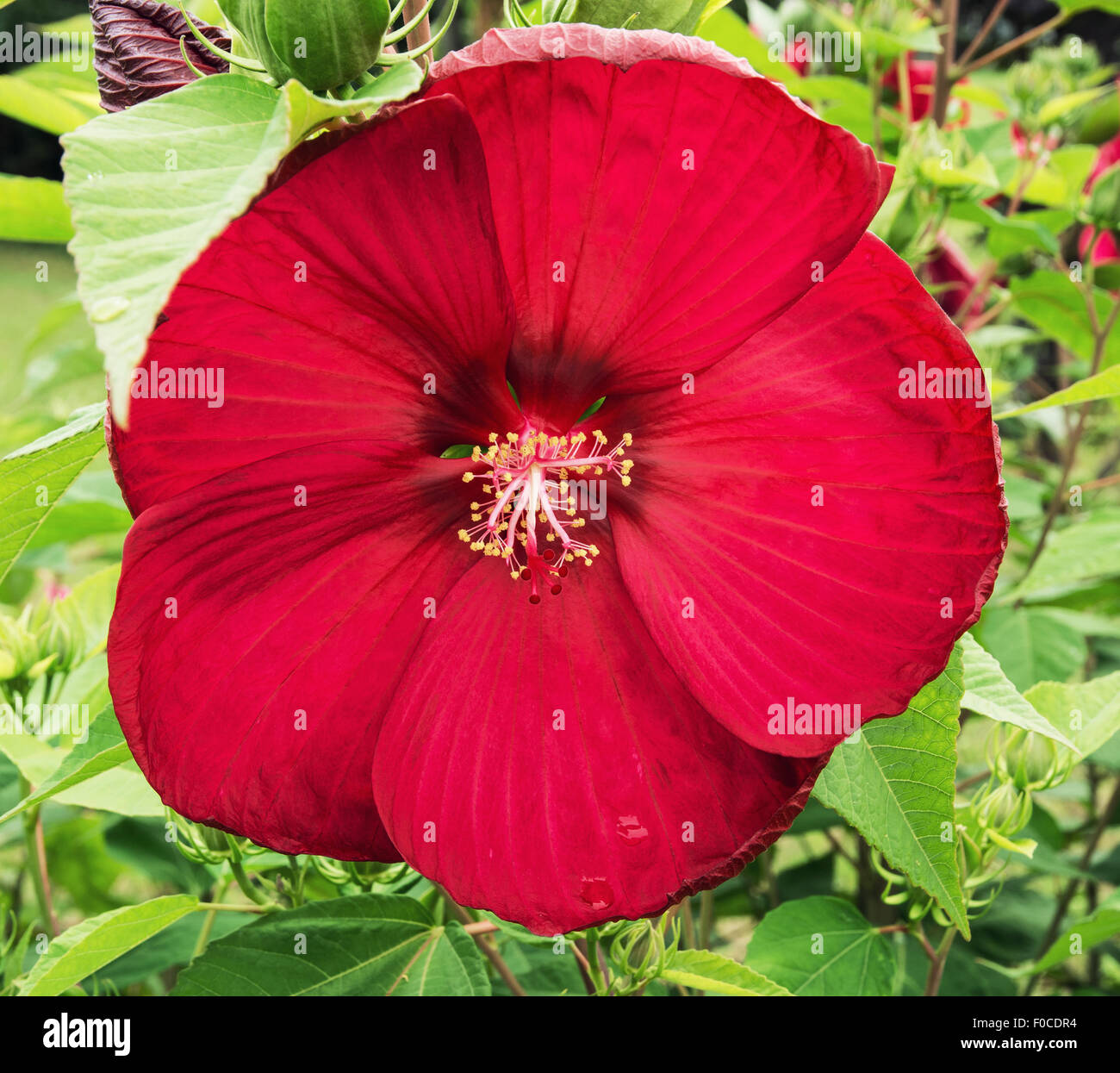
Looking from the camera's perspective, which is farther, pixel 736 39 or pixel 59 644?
pixel 736 39

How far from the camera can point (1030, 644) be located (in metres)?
1.11

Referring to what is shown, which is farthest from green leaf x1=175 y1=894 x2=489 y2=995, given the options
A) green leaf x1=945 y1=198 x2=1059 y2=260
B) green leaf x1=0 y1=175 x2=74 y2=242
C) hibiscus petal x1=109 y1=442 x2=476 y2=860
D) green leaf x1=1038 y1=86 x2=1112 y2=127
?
green leaf x1=1038 y1=86 x2=1112 y2=127

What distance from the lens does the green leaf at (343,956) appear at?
0.63 m

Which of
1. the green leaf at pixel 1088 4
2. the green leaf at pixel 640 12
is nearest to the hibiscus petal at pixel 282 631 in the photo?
the green leaf at pixel 640 12

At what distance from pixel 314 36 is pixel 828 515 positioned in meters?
0.28

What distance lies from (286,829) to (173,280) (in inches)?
11.9

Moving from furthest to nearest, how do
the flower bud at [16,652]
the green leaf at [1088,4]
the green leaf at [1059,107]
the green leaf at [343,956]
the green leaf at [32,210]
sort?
the green leaf at [1088,4]
the green leaf at [1059,107]
the green leaf at [32,210]
the flower bud at [16,652]
the green leaf at [343,956]

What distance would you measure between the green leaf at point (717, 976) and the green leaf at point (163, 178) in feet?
1.51

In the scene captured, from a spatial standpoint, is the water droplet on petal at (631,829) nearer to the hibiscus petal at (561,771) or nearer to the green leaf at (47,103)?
the hibiscus petal at (561,771)

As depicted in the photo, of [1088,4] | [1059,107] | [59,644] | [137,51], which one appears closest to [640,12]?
[137,51]

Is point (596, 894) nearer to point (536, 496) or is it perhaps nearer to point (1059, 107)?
point (536, 496)

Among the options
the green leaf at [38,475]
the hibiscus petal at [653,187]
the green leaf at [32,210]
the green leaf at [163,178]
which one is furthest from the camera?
the green leaf at [32,210]
